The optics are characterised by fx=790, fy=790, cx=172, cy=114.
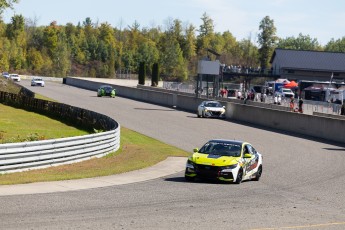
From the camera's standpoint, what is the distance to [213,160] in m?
23.1

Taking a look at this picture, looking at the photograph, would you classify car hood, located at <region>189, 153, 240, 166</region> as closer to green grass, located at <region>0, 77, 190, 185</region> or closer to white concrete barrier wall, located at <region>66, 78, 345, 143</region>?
green grass, located at <region>0, 77, 190, 185</region>

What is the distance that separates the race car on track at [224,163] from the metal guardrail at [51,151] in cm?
482

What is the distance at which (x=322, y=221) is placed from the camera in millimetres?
16438

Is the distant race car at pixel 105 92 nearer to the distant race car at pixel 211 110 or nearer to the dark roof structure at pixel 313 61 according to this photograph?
the distant race car at pixel 211 110

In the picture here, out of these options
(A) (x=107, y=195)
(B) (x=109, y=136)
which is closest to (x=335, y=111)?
(B) (x=109, y=136)

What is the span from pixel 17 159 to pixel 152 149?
11.4 metres

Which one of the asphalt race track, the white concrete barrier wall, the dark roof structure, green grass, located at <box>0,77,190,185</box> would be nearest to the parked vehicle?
the white concrete barrier wall

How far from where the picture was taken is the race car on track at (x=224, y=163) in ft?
75.0

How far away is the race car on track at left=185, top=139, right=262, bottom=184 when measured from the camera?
22875 mm

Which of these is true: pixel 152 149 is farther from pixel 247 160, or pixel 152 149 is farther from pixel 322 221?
pixel 322 221

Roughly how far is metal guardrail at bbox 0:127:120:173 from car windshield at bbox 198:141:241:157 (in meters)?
4.92

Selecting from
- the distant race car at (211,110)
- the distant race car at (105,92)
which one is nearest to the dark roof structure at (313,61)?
the distant race car at (105,92)

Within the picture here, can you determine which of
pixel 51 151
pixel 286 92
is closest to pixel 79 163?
pixel 51 151

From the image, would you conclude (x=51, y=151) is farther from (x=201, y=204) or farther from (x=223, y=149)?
(x=201, y=204)
